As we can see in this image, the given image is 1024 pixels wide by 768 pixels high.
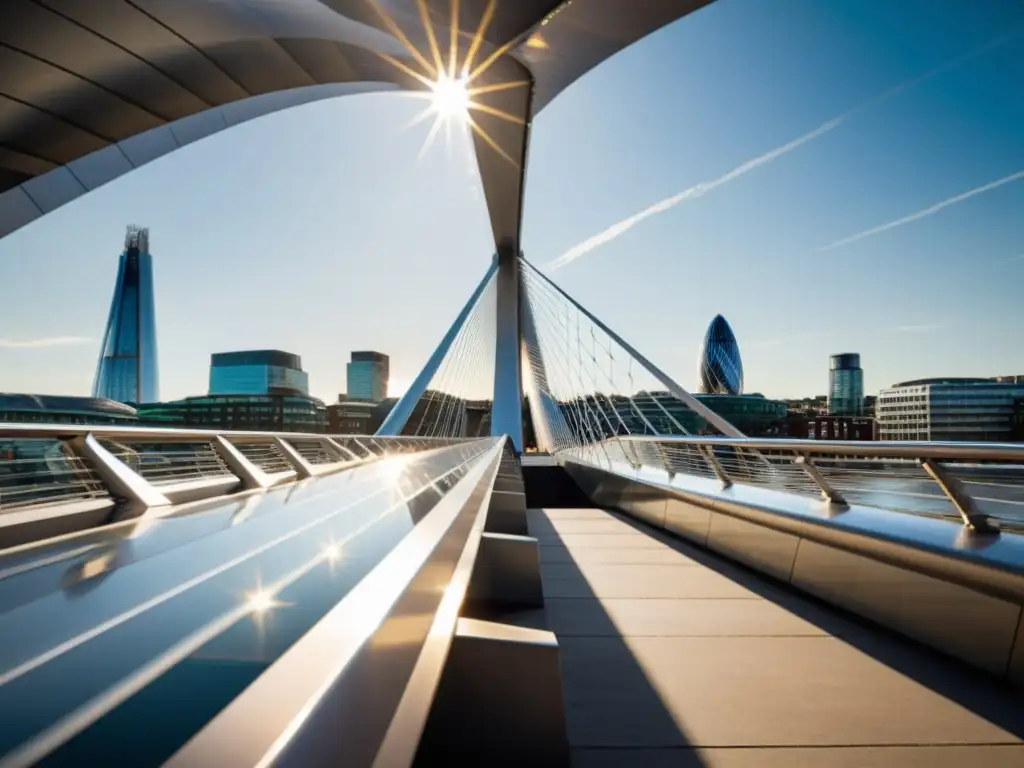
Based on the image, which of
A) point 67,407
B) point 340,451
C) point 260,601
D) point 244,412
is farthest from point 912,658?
point 244,412

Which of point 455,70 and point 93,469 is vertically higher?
point 455,70

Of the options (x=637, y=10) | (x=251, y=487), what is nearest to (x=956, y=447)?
(x=251, y=487)

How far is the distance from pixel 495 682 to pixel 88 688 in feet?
3.08

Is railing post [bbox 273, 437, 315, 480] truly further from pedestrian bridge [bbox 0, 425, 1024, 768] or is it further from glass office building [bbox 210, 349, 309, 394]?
glass office building [bbox 210, 349, 309, 394]

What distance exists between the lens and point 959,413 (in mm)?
29375

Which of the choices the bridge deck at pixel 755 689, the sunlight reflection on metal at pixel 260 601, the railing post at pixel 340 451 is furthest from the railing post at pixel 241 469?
the sunlight reflection on metal at pixel 260 601

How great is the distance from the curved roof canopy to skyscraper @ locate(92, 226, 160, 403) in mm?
85441

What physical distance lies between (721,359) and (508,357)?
85.9 m

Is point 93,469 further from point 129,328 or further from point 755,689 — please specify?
point 129,328

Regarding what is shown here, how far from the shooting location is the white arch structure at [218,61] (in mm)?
8773

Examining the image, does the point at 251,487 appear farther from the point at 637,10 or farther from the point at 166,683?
the point at 637,10

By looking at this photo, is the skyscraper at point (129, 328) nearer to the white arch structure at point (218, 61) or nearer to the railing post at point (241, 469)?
the white arch structure at point (218, 61)

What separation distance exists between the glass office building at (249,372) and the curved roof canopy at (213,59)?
82.7 m

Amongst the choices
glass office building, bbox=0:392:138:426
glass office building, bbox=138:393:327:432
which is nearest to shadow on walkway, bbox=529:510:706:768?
glass office building, bbox=0:392:138:426
